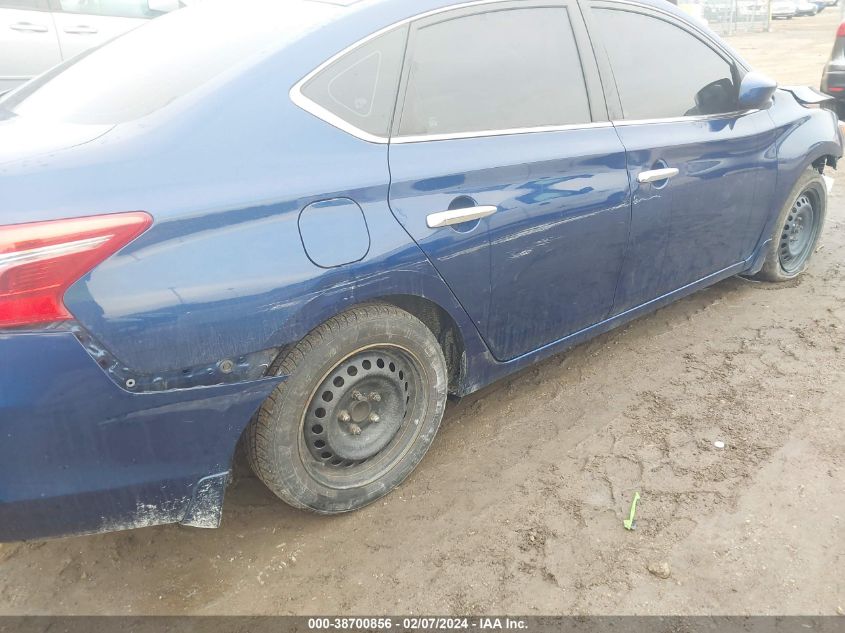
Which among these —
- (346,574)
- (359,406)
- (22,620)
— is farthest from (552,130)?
(22,620)

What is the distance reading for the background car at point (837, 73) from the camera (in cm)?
738

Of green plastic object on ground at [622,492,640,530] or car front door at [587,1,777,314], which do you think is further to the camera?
car front door at [587,1,777,314]

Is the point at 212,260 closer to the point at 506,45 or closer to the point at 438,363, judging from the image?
the point at 438,363

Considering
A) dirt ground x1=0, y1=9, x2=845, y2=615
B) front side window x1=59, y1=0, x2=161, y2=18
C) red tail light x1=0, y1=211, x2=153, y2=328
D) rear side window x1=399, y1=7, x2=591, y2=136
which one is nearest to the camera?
red tail light x1=0, y1=211, x2=153, y2=328

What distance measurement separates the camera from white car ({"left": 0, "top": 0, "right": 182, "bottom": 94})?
5430 mm

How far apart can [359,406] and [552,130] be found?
1253 millimetres

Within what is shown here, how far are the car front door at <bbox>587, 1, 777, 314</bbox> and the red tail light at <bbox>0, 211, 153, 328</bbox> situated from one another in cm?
205

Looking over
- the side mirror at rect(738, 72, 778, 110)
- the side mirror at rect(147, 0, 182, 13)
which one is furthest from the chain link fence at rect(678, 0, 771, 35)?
the side mirror at rect(738, 72, 778, 110)

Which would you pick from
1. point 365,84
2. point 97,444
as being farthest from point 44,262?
point 365,84

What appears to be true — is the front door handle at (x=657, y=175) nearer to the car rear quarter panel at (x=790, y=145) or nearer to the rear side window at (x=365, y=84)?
the car rear quarter panel at (x=790, y=145)

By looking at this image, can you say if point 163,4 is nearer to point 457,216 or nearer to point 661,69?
point 661,69

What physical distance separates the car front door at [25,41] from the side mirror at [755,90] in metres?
5.08

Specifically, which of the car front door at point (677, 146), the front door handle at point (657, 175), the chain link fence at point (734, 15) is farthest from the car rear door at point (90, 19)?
the chain link fence at point (734, 15)

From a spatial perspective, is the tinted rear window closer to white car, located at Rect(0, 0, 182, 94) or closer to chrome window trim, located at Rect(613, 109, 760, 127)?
chrome window trim, located at Rect(613, 109, 760, 127)
